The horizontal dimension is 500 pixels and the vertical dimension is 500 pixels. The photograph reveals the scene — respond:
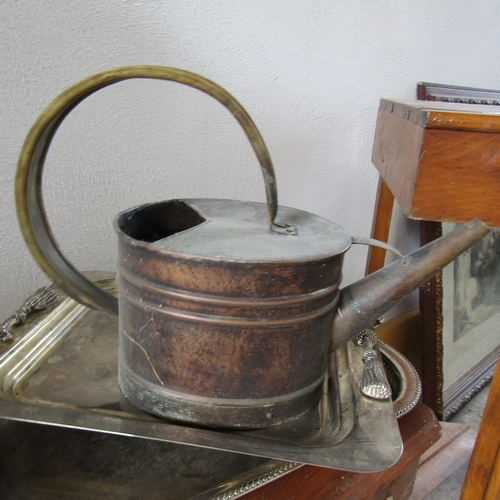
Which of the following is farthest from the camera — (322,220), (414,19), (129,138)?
(414,19)

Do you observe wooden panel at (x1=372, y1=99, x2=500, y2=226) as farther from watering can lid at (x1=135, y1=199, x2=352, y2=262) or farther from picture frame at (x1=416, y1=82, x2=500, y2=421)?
picture frame at (x1=416, y1=82, x2=500, y2=421)

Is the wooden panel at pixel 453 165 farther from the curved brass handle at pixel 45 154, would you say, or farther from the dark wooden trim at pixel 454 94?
the dark wooden trim at pixel 454 94

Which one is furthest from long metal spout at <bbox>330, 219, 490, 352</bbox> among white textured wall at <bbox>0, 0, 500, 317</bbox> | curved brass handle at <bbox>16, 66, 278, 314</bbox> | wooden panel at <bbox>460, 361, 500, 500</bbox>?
white textured wall at <bbox>0, 0, 500, 317</bbox>

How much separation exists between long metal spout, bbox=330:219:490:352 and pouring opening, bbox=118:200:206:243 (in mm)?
190

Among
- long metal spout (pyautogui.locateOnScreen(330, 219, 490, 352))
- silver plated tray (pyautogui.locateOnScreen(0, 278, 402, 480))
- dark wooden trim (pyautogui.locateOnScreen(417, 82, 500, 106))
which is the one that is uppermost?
dark wooden trim (pyautogui.locateOnScreen(417, 82, 500, 106))

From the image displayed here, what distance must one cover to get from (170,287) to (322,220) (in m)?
0.21

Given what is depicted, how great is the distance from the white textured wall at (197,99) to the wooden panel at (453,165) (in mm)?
351

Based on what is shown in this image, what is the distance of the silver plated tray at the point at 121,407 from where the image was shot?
1.35 ft

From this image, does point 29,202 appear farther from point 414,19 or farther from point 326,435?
point 414,19

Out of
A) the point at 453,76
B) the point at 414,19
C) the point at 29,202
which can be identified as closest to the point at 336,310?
the point at 29,202

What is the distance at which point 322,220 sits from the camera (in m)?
0.51

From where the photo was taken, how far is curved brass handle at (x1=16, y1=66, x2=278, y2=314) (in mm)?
388

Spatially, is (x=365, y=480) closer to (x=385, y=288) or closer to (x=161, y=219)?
(x=385, y=288)

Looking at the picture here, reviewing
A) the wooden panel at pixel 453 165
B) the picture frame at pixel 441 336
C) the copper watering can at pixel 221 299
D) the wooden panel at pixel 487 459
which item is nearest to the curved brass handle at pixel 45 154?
the copper watering can at pixel 221 299
